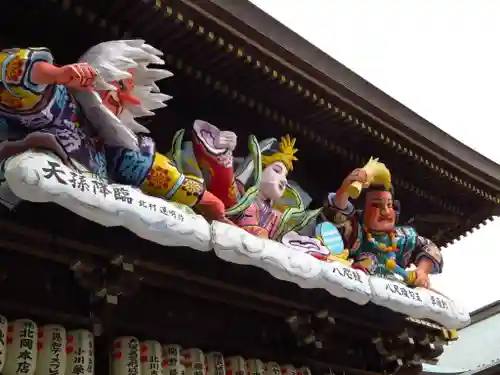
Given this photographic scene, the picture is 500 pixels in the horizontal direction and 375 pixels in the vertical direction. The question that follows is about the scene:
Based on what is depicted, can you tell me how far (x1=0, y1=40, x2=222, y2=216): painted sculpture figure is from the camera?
11.8ft

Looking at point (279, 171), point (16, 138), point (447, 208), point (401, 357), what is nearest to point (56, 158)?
point (16, 138)

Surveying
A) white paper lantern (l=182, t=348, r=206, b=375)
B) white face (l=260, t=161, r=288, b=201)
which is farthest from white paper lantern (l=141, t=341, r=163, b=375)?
white face (l=260, t=161, r=288, b=201)

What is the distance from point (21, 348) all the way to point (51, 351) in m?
0.19

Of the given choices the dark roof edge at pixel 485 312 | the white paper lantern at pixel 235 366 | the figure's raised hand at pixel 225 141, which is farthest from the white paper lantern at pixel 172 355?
the dark roof edge at pixel 485 312

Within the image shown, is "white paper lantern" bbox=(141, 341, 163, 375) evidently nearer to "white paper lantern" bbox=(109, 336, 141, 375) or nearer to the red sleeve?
"white paper lantern" bbox=(109, 336, 141, 375)

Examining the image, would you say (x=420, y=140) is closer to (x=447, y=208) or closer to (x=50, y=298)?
(x=447, y=208)

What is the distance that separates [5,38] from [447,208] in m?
4.76

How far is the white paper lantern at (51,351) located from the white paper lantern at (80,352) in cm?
5

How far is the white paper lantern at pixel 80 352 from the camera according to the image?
4133 millimetres

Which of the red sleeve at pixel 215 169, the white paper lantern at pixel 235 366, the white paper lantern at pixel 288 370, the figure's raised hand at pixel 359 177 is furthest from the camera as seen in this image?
the figure's raised hand at pixel 359 177

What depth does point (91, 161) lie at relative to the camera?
400 centimetres

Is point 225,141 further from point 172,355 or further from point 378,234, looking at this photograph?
point 378,234

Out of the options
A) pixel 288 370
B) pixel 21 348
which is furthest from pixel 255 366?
pixel 21 348

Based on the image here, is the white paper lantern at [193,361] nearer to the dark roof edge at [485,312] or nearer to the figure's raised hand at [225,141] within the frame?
the figure's raised hand at [225,141]
